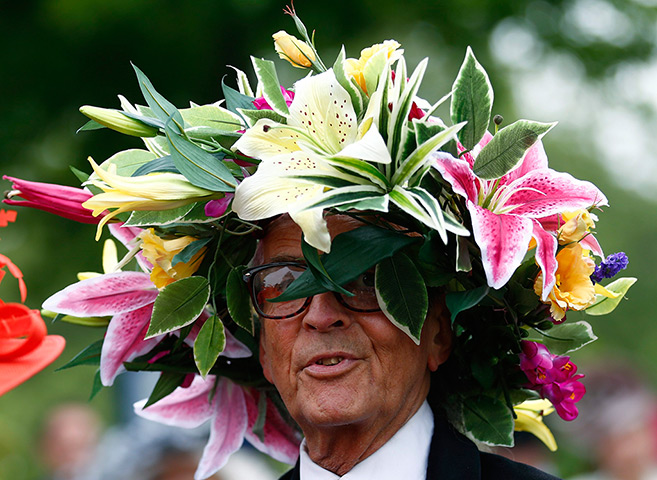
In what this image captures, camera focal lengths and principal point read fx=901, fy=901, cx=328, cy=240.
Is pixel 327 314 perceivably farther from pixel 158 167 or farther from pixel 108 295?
pixel 108 295

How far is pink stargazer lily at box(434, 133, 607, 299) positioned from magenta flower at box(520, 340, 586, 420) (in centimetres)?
40

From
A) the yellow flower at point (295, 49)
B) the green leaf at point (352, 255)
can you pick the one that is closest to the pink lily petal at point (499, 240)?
the green leaf at point (352, 255)

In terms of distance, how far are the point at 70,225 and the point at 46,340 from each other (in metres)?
5.26

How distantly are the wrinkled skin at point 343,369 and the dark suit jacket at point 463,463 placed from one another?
121mm

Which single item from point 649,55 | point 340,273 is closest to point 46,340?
point 340,273

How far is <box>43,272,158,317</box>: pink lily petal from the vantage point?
2.87 m

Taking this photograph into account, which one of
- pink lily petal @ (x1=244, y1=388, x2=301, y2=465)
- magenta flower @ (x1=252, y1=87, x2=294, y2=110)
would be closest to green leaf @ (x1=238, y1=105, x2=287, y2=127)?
magenta flower @ (x1=252, y1=87, x2=294, y2=110)

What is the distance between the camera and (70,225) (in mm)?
7586

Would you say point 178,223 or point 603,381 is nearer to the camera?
point 178,223

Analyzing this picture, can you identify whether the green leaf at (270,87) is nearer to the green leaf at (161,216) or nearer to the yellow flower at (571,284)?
the green leaf at (161,216)

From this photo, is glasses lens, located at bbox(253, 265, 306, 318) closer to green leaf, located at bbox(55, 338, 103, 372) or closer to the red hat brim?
the red hat brim

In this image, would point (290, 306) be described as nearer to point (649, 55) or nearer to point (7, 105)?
point (7, 105)

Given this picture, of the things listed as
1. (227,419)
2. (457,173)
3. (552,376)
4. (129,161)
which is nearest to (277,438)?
(227,419)

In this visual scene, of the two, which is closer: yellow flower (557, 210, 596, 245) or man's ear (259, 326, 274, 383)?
yellow flower (557, 210, 596, 245)
